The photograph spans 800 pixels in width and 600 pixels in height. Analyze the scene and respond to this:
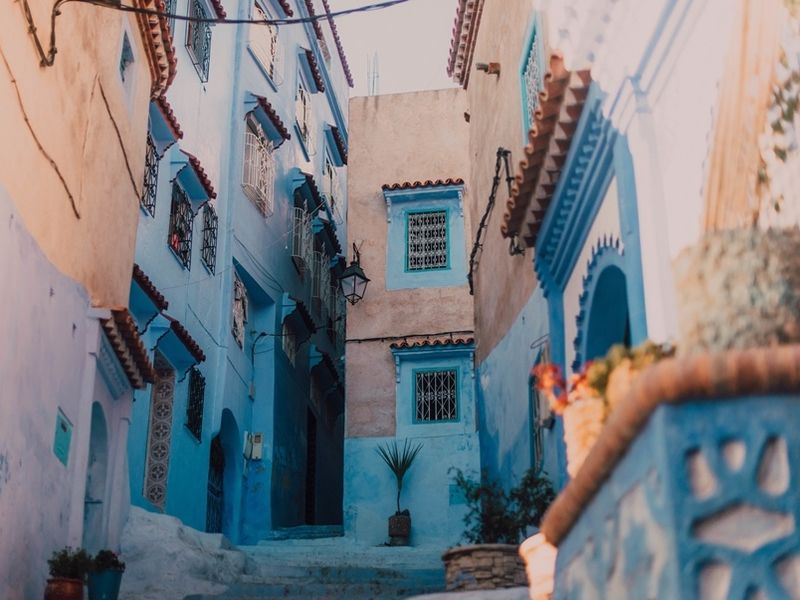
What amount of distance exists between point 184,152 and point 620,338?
33.8 feet

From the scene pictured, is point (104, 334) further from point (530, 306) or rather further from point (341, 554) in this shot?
point (341, 554)

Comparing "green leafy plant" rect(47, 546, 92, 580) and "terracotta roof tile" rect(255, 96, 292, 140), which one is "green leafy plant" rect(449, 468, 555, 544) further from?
"terracotta roof tile" rect(255, 96, 292, 140)

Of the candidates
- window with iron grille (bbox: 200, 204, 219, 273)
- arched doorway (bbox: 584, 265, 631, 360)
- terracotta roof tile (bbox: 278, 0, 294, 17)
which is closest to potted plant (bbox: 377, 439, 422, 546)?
window with iron grille (bbox: 200, 204, 219, 273)

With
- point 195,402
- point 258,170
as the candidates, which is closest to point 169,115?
point 195,402

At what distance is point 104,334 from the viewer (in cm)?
1163

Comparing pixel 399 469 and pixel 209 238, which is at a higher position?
pixel 209 238

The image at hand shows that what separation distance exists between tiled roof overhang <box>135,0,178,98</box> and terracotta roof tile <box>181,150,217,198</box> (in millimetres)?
2436

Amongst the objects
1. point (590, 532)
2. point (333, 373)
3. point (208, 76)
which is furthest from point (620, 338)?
point (333, 373)

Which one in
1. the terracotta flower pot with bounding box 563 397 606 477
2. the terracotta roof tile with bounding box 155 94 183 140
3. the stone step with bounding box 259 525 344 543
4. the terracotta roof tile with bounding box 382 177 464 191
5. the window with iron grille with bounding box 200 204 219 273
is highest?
the terracotta roof tile with bounding box 382 177 464 191

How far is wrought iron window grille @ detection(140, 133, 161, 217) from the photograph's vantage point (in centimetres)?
1623

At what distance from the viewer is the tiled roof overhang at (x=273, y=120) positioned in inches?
867

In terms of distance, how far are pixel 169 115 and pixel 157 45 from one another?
102 inches

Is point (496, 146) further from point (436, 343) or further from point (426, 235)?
point (426, 235)

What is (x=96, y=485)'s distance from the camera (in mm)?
12375
